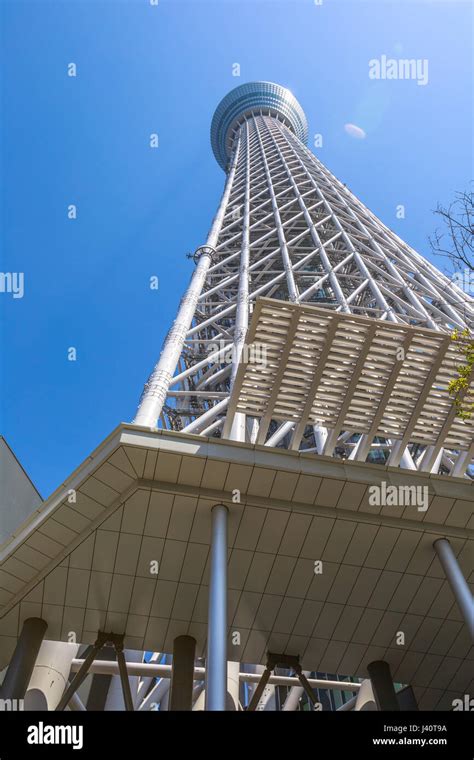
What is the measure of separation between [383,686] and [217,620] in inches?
220

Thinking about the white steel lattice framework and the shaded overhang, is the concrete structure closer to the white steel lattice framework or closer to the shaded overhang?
the shaded overhang

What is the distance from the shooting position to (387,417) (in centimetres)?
1155

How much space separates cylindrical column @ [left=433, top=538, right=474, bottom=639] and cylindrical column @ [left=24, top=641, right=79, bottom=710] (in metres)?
8.10

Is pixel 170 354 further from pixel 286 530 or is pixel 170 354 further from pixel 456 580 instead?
pixel 456 580

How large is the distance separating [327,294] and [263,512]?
19209mm

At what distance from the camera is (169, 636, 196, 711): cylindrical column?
10672 millimetres

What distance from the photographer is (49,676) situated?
14031 mm

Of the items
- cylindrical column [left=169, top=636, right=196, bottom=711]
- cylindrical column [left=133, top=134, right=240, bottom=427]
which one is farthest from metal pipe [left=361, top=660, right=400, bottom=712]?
cylindrical column [left=133, top=134, right=240, bottom=427]

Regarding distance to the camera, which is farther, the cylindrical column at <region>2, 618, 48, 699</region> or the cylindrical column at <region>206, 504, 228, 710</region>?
the cylindrical column at <region>2, 618, 48, 699</region>

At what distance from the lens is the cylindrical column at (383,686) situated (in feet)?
38.8

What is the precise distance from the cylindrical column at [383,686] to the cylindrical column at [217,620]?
5.28 metres

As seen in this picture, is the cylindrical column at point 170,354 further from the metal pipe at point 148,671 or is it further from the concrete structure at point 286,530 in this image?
the metal pipe at point 148,671
